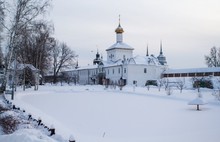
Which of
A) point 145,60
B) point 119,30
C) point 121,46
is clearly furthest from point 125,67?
point 119,30

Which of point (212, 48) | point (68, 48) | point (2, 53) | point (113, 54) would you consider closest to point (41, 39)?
point (2, 53)

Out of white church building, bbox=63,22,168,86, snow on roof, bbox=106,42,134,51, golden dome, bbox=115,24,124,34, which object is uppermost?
golden dome, bbox=115,24,124,34

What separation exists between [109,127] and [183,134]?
2.92 metres

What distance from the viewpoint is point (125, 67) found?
61.9 meters

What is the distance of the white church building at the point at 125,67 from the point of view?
61469 mm

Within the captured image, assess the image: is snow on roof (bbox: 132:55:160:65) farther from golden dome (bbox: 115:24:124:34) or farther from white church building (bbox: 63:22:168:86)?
golden dome (bbox: 115:24:124:34)

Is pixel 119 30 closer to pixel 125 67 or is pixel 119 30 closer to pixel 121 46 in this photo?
pixel 121 46

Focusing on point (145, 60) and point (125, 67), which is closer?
point (125, 67)

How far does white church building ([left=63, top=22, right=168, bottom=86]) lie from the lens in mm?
61469

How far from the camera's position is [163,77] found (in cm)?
6378

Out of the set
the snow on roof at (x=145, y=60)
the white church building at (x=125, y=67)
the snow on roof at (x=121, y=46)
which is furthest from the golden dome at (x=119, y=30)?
the snow on roof at (x=145, y=60)

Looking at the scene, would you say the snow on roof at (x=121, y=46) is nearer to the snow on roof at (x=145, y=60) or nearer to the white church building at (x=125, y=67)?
the white church building at (x=125, y=67)

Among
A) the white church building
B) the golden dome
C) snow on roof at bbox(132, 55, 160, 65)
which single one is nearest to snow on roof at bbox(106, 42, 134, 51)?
the white church building

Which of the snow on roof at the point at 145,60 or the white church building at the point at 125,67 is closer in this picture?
the white church building at the point at 125,67
